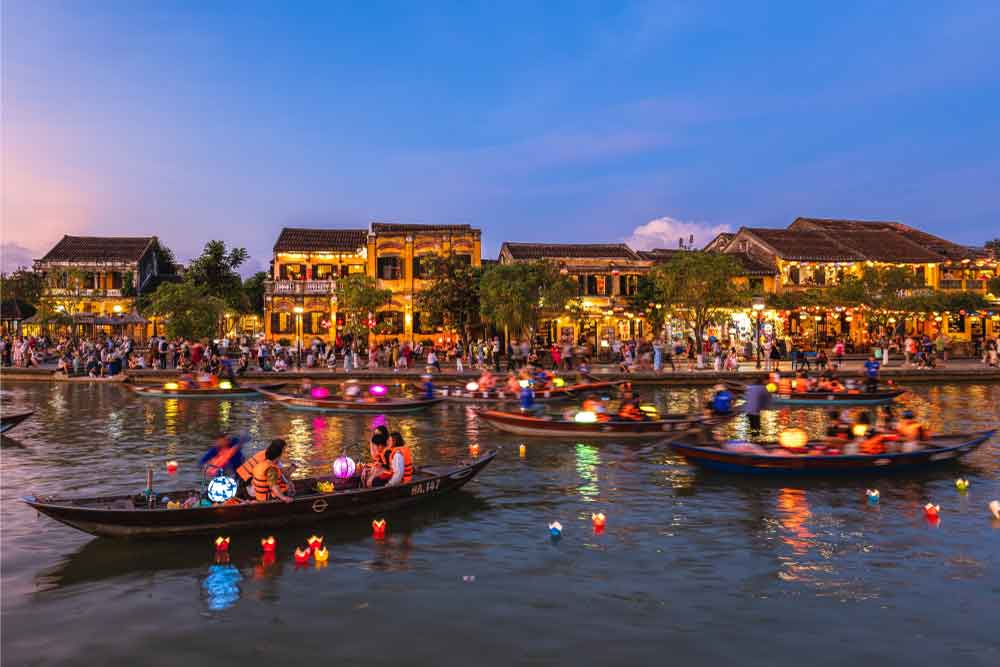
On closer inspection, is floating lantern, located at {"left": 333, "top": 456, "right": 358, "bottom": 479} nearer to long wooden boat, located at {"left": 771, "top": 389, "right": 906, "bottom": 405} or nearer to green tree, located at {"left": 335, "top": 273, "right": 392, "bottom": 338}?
long wooden boat, located at {"left": 771, "top": 389, "right": 906, "bottom": 405}

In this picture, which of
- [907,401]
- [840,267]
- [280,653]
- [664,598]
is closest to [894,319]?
[840,267]

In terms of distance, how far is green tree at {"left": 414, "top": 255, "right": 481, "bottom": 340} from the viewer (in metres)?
46.6

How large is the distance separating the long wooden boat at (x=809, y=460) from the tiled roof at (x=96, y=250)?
57898 mm

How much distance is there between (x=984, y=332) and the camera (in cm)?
5394

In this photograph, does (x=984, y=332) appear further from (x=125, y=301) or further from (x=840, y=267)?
(x=125, y=301)

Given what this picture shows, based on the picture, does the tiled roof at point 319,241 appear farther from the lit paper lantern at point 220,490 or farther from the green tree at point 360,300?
the lit paper lantern at point 220,490

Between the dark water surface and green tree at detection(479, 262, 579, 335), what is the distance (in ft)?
Answer: 85.1

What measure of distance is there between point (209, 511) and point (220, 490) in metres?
0.36

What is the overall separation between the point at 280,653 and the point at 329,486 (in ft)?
15.3

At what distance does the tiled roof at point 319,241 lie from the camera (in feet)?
175

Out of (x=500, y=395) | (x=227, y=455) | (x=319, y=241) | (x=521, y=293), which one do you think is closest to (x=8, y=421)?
(x=227, y=455)

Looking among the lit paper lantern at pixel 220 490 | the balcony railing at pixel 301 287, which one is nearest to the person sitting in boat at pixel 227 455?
the lit paper lantern at pixel 220 490

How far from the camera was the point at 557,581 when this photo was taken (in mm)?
10086

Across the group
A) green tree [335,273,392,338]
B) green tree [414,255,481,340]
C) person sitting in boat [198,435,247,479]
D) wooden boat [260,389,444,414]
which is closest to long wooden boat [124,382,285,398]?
wooden boat [260,389,444,414]
